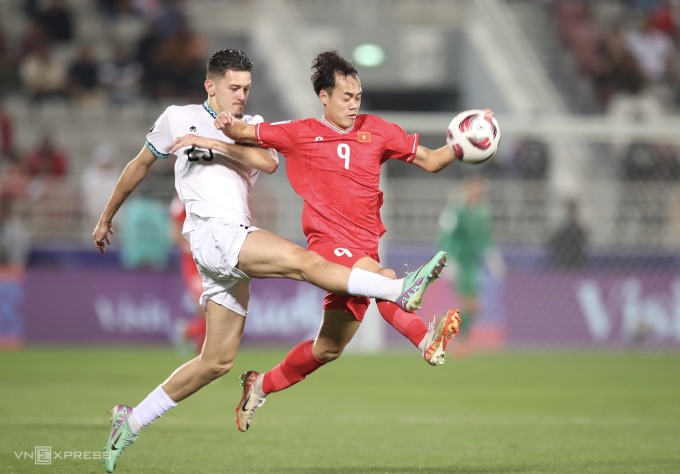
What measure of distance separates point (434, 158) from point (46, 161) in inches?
472

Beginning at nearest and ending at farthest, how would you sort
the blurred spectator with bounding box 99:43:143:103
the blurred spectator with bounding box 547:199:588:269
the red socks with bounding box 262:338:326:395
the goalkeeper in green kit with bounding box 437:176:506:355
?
the red socks with bounding box 262:338:326:395 → the goalkeeper in green kit with bounding box 437:176:506:355 → the blurred spectator with bounding box 547:199:588:269 → the blurred spectator with bounding box 99:43:143:103

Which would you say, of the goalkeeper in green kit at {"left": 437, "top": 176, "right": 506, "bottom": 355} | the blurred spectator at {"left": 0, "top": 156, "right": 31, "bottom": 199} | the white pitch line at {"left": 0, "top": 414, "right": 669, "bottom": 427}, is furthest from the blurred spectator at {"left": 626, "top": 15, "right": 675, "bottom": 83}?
the white pitch line at {"left": 0, "top": 414, "right": 669, "bottom": 427}

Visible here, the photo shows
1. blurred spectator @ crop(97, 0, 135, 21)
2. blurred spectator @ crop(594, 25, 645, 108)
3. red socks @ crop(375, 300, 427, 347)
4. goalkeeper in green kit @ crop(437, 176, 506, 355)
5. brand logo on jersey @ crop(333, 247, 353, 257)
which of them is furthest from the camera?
blurred spectator @ crop(97, 0, 135, 21)

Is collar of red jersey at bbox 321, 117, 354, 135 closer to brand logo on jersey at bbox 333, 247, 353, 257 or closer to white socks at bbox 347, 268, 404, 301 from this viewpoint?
brand logo on jersey at bbox 333, 247, 353, 257

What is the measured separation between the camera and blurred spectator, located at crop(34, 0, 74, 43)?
19.9m

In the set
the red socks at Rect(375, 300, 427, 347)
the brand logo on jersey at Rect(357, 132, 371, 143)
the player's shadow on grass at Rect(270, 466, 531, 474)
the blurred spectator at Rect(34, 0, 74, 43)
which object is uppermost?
Result: the blurred spectator at Rect(34, 0, 74, 43)

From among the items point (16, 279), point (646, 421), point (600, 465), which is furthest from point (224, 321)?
point (16, 279)

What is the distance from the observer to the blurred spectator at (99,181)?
16.1 metres

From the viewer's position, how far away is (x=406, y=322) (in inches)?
256

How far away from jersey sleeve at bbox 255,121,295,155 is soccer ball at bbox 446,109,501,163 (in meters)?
0.93

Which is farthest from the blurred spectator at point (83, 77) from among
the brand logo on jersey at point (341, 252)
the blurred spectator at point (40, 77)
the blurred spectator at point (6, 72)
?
the brand logo on jersey at point (341, 252)

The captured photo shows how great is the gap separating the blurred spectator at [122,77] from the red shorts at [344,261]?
13.3m

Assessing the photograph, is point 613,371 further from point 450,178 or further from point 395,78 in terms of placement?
point 395,78

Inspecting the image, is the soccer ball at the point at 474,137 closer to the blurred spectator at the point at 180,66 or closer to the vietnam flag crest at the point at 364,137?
the vietnam flag crest at the point at 364,137
